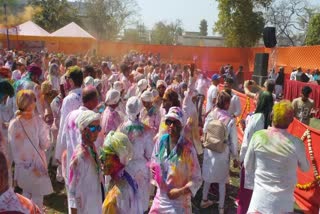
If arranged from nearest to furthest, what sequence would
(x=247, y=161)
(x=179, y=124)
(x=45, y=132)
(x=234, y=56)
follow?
(x=179, y=124) < (x=247, y=161) < (x=45, y=132) < (x=234, y=56)

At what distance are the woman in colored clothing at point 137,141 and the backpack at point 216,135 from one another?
1300 millimetres

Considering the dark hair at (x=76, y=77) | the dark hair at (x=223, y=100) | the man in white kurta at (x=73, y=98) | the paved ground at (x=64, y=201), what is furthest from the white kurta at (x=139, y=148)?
the paved ground at (x=64, y=201)

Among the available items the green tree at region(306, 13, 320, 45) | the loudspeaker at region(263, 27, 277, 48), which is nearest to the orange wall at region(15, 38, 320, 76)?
the loudspeaker at region(263, 27, 277, 48)

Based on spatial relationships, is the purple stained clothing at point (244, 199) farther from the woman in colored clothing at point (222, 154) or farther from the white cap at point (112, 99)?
the white cap at point (112, 99)

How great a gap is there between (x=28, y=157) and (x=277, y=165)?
3145 millimetres

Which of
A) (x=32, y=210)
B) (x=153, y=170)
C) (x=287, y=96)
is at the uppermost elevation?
(x=32, y=210)

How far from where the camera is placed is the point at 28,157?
5312mm

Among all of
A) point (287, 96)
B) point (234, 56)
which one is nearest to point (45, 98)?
point (287, 96)

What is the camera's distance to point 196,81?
1363 centimetres

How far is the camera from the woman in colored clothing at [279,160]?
4.30 metres

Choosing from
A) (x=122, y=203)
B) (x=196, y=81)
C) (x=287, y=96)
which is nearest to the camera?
(x=122, y=203)

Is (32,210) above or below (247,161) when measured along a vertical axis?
above

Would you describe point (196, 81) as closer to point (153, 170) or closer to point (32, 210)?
point (153, 170)

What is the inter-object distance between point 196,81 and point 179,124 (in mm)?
9473
